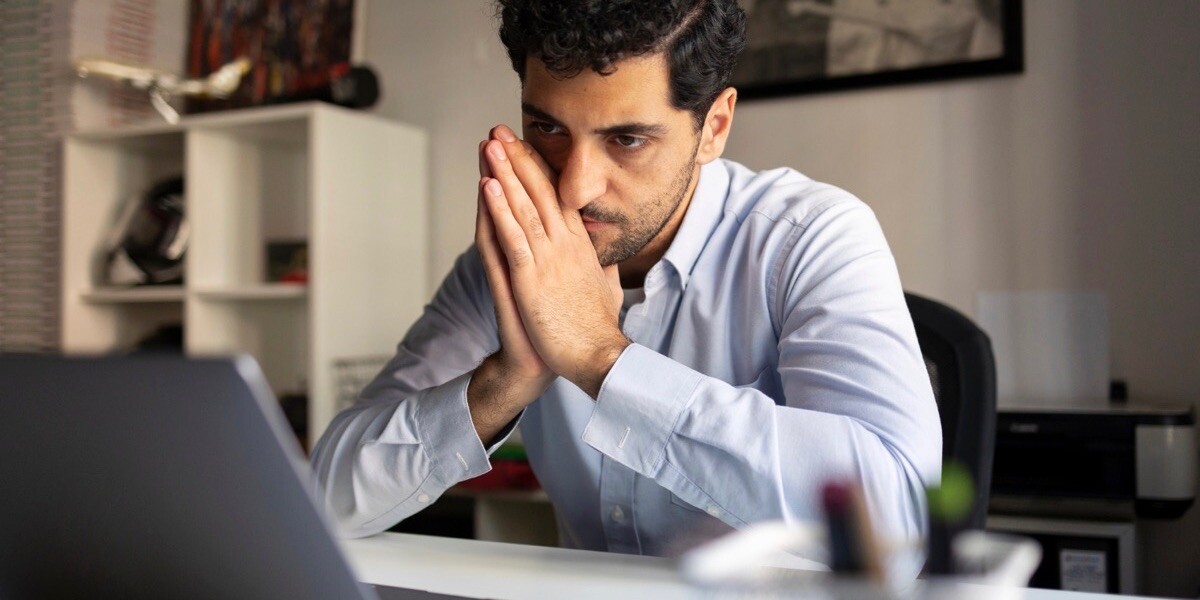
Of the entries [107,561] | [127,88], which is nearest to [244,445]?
[107,561]

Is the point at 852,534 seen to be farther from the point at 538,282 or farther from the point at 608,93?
the point at 608,93

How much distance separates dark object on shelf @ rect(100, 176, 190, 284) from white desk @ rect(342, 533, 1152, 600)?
2.35 meters

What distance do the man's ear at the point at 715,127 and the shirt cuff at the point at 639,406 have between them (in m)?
0.40

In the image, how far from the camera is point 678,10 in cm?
114

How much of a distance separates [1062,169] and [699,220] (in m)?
1.28

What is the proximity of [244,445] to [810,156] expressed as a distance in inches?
84.4

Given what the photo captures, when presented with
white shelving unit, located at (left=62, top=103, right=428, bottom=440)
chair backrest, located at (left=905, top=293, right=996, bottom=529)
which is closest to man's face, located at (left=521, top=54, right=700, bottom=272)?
chair backrest, located at (left=905, top=293, right=996, bottom=529)

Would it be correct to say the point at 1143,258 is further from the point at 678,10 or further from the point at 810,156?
the point at 678,10

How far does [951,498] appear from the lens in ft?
1.23

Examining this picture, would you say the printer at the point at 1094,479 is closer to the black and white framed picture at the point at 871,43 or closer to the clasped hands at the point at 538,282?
the black and white framed picture at the point at 871,43

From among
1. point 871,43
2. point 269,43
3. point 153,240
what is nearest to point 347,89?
point 269,43

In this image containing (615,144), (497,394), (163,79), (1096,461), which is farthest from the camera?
(163,79)

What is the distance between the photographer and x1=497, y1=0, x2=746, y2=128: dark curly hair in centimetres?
108

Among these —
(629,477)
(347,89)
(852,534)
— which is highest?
(347,89)
